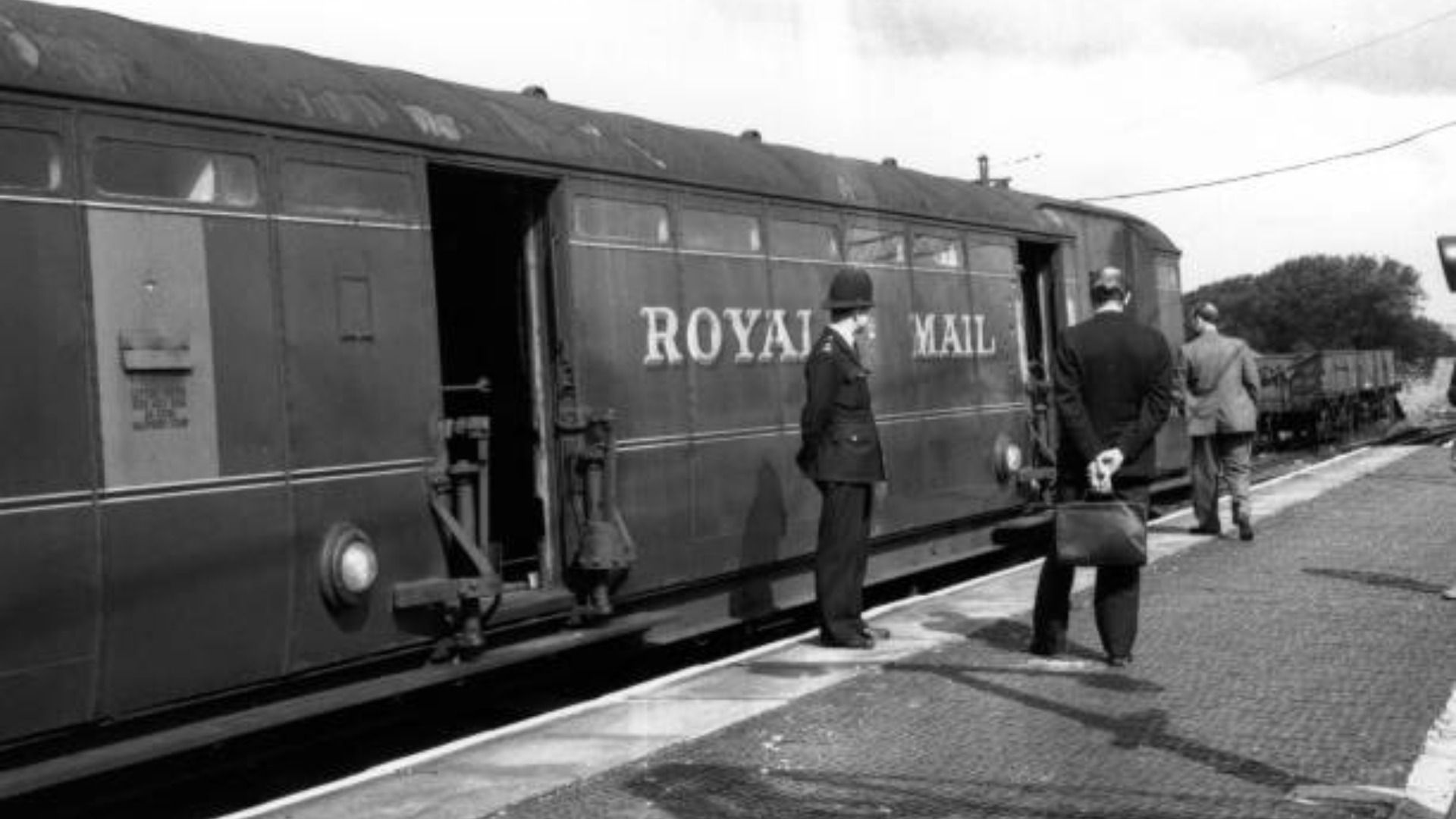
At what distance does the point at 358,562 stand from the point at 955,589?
515 centimetres

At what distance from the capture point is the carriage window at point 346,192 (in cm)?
624

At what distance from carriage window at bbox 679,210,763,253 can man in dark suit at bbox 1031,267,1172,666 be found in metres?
2.34

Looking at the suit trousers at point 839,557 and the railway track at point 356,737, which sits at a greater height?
the suit trousers at point 839,557

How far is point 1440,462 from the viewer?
19188 millimetres

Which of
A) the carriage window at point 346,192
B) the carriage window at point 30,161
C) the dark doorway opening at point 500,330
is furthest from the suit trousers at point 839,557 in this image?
the carriage window at point 30,161

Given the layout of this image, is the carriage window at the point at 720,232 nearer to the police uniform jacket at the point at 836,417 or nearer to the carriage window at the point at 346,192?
the police uniform jacket at the point at 836,417

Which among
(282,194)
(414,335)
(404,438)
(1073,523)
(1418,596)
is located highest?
(282,194)

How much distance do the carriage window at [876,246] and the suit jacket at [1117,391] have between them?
124 inches

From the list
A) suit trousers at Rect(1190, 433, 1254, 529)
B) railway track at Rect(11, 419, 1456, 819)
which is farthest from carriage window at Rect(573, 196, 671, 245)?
suit trousers at Rect(1190, 433, 1254, 529)

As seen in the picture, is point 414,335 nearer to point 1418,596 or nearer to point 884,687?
point 884,687

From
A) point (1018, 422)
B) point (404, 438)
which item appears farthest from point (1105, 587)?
point (1018, 422)

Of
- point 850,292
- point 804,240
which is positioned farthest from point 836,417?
point 804,240

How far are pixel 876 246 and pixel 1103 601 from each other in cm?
404

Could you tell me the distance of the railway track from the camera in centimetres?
577
